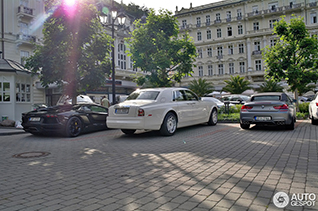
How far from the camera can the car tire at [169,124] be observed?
28.1 ft

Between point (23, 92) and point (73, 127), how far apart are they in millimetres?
8593

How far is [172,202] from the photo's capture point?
10.1 ft

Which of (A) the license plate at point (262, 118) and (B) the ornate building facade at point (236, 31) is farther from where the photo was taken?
(B) the ornate building facade at point (236, 31)

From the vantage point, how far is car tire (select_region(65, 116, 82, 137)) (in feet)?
30.2

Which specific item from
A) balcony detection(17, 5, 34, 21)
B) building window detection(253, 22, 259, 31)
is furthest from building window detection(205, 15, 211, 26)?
balcony detection(17, 5, 34, 21)

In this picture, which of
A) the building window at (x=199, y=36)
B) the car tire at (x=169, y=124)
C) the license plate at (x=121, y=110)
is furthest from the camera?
the building window at (x=199, y=36)

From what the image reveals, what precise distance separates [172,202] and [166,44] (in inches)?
527

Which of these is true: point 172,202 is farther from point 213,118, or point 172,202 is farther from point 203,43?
point 203,43

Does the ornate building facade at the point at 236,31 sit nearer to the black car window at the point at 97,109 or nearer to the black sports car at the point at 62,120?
the black car window at the point at 97,109

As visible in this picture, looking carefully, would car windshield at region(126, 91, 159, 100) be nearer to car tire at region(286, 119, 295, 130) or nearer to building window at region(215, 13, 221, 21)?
car tire at region(286, 119, 295, 130)

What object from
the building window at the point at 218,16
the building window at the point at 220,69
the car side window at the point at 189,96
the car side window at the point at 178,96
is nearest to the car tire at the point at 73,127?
the car side window at the point at 178,96

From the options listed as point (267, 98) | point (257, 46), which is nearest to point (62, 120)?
point (267, 98)

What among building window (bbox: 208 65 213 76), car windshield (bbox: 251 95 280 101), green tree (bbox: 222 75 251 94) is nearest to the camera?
car windshield (bbox: 251 95 280 101)

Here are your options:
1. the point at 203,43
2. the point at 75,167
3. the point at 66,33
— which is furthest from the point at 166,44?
the point at 203,43
